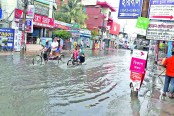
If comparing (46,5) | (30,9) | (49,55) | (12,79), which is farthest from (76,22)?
(12,79)

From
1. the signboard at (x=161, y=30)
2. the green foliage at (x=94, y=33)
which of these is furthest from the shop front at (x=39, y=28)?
the signboard at (x=161, y=30)


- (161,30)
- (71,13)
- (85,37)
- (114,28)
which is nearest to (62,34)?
(71,13)

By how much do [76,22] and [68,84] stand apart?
45.7 metres

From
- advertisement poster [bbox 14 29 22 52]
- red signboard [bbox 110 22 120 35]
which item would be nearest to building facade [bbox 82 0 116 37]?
red signboard [bbox 110 22 120 35]

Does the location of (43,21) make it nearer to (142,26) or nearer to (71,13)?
(71,13)

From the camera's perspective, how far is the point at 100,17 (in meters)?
71.2

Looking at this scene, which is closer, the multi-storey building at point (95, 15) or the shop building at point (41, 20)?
the shop building at point (41, 20)

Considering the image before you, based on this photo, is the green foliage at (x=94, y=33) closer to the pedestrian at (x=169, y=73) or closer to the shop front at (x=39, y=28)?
the shop front at (x=39, y=28)

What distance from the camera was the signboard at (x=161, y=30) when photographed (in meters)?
10.4

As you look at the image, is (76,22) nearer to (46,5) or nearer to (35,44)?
(46,5)

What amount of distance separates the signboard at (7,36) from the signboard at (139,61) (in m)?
21.6

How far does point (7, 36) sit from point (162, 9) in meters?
22.3

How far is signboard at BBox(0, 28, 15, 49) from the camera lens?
96.8 ft

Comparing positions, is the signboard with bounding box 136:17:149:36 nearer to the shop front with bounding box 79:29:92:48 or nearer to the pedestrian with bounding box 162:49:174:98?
the pedestrian with bounding box 162:49:174:98
